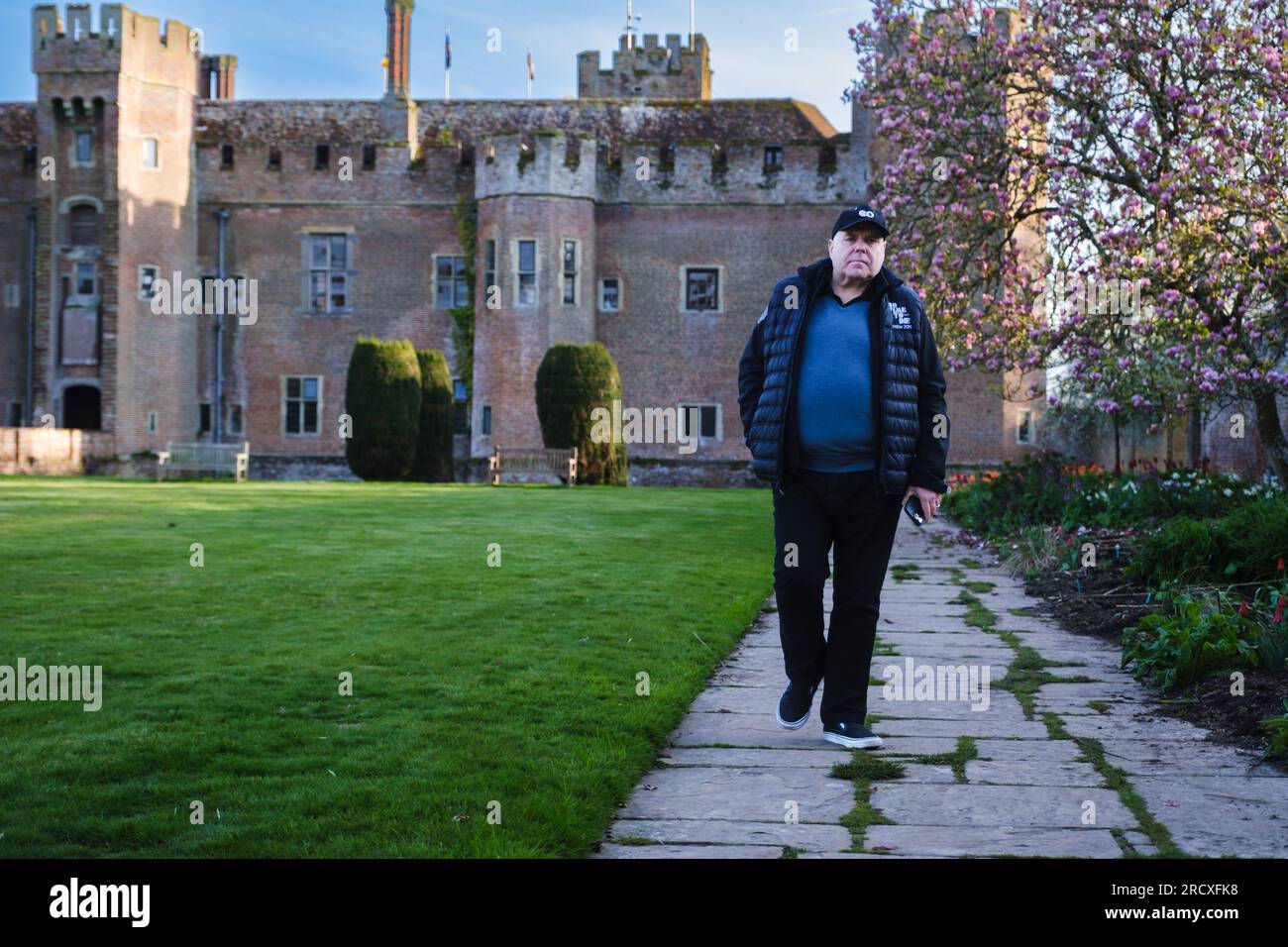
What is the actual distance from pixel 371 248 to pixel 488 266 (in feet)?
12.6

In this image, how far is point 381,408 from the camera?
1180 inches

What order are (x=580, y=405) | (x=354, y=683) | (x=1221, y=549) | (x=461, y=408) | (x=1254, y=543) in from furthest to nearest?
1. (x=461, y=408)
2. (x=580, y=405)
3. (x=1221, y=549)
4. (x=1254, y=543)
5. (x=354, y=683)

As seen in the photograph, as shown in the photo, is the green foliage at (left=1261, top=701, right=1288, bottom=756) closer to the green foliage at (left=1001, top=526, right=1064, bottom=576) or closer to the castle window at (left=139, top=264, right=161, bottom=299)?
the green foliage at (left=1001, top=526, right=1064, bottom=576)

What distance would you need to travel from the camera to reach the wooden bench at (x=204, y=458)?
1207 inches

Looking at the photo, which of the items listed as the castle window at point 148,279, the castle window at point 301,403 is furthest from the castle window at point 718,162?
the castle window at point 148,279

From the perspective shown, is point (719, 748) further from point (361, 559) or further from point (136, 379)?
point (136, 379)

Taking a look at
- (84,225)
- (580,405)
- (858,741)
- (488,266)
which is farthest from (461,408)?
(858,741)

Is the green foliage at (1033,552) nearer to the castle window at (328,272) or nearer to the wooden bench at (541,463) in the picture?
the wooden bench at (541,463)

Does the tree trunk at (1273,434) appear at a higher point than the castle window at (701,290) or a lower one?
lower

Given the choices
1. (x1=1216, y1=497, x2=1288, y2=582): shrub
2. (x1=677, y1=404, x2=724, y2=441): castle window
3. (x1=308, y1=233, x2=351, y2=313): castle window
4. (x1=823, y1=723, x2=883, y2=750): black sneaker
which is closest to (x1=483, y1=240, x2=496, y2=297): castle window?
(x1=308, y1=233, x2=351, y2=313): castle window

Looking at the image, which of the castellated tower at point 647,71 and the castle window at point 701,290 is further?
the castellated tower at point 647,71

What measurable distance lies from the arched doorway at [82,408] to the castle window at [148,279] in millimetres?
3105

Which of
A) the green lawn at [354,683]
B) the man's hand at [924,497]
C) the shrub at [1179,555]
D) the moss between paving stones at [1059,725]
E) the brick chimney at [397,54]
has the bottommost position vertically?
the moss between paving stones at [1059,725]

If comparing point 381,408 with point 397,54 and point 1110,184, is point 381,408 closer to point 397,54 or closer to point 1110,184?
point 397,54
